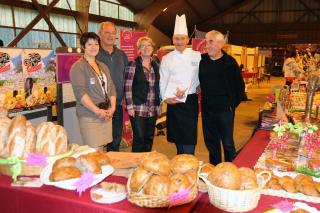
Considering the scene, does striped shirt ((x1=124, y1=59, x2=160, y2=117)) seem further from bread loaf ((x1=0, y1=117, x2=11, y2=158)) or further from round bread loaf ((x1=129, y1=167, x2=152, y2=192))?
round bread loaf ((x1=129, y1=167, x2=152, y2=192))

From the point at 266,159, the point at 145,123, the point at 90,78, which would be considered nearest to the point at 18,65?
the point at 90,78

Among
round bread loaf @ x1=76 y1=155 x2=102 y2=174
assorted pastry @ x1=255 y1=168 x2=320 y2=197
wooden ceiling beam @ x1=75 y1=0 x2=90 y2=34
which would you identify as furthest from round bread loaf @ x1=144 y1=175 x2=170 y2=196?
wooden ceiling beam @ x1=75 y1=0 x2=90 y2=34

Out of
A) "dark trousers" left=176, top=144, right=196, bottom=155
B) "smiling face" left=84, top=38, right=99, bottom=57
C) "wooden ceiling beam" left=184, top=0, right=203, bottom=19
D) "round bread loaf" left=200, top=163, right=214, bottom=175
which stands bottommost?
"dark trousers" left=176, top=144, right=196, bottom=155

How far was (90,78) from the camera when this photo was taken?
7.65 feet

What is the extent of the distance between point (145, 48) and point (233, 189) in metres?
1.76

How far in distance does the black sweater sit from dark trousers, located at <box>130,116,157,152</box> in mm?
547

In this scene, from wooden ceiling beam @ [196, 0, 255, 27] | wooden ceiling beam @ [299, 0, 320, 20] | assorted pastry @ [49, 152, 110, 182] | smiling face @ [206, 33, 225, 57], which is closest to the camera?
assorted pastry @ [49, 152, 110, 182]

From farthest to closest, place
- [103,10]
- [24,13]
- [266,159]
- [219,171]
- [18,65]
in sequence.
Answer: [103,10] < [24,13] < [18,65] < [266,159] < [219,171]

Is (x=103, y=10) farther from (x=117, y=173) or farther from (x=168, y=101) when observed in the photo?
(x=117, y=173)

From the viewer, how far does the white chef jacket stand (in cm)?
269

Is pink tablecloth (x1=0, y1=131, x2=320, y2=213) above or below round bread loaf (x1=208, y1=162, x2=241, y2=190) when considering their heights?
below

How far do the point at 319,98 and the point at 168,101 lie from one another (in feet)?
6.15

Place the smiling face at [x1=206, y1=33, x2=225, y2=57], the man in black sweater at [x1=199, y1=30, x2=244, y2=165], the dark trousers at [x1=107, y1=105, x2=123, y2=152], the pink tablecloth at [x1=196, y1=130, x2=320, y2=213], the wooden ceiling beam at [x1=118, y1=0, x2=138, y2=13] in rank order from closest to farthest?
the pink tablecloth at [x1=196, y1=130, x2=320, y2=213], the smiling face at [x1=206, y1=33, x2=225, y2=57], the man in black sweater at [x1=199, y1=30, x2=244, y2=165], the dark trousers at [x1=107, y1=105, x2=123, y2=152], the wooden ceiling beam at [x1=118, y1=0, x2=138, y2=13]

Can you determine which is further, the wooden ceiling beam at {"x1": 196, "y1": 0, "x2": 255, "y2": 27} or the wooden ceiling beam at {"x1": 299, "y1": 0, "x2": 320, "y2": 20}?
the wooden ceiling beam at {"x1": 196, "y1": 0, "x2": 255, "y2": 27}
